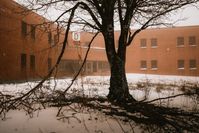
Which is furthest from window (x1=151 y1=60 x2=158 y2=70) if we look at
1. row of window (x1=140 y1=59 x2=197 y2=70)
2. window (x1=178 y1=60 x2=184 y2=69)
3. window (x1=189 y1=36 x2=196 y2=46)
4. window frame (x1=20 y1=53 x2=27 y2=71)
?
window frame (x1=20 y1=53 x2=27 y2=71)

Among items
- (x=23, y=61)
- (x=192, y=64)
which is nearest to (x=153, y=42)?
(x=192, y=64)

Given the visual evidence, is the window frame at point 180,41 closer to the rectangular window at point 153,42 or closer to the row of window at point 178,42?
the row of window at point 178,42

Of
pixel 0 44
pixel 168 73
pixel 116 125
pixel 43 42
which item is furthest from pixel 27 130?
pixel 168 73

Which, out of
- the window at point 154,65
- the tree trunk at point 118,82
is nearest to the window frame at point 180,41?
the window at point 154,65

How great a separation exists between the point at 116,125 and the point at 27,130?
1922 millimetres

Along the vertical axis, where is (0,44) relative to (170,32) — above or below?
below

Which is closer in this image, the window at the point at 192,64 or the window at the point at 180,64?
the window at the point at 192,64

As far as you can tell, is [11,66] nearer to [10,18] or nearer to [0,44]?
[0,44]

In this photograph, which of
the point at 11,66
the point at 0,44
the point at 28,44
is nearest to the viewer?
the point at 0,44

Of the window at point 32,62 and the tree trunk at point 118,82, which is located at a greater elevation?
the window at point 32,62

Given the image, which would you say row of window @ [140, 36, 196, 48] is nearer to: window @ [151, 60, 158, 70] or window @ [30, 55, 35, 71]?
window @ [151, 60, 158, 70]

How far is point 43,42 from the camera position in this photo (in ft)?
90.2

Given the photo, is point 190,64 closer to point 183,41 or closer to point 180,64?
point 180,64

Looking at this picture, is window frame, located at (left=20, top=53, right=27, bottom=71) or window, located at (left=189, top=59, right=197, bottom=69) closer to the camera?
window frame, located at (left=20, top=53, right=27, bottom=71)
